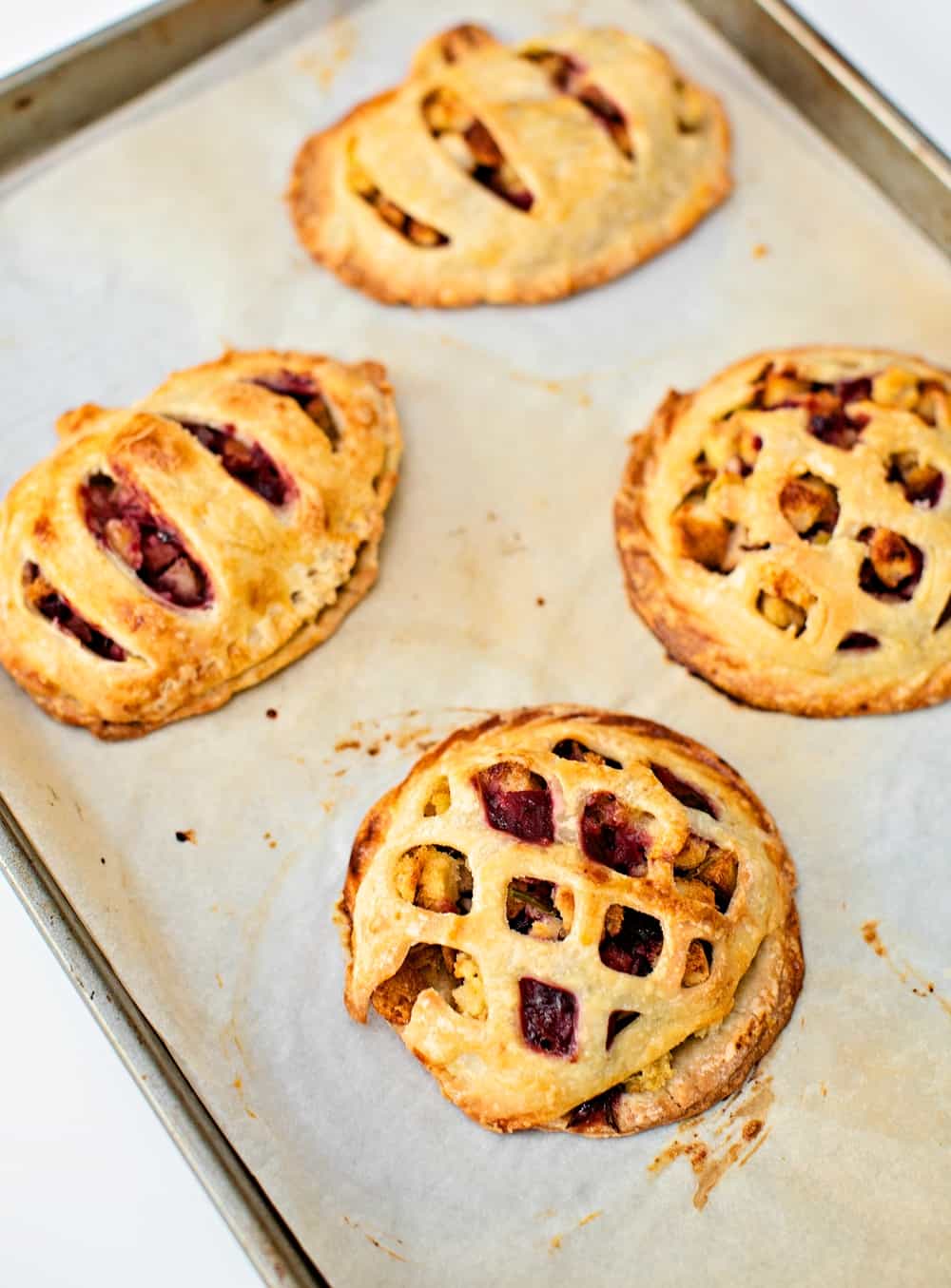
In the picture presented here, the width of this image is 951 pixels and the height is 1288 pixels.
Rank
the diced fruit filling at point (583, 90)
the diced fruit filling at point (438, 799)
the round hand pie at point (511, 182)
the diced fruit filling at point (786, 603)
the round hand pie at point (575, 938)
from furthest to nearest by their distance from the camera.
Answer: the diced fruit filling at point (583, 90) < the round hand pie at point (511, 182) < the diced fruit filling at point (786, 603) < the diced fruit filling at point (438, 799) < the round hand pie at point (575, 938)

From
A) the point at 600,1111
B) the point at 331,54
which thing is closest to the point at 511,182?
the point at 331,54

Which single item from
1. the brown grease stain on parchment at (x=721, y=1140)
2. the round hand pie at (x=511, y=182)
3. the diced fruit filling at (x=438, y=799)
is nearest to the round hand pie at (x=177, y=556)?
the diced fruit filling at (x=438, y=799)

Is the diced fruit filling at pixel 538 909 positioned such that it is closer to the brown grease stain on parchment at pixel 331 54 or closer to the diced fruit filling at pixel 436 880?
the diced fruit filling at pixel 436 880

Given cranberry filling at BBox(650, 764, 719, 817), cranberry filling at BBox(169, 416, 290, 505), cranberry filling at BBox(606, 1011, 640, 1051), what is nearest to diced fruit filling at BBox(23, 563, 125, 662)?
cranberry filling at BBox(169, 416, 290, 505)

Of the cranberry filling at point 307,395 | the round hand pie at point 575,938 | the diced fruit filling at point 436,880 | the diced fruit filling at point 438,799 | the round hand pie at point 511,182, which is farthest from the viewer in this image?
the round hand pie at point 511,182

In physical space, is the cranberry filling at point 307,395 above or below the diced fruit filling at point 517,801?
above

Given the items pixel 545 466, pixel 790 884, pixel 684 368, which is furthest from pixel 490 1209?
pixel 684 368

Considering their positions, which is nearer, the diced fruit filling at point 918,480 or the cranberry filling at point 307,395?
the diced fruit filling at point 918,480
